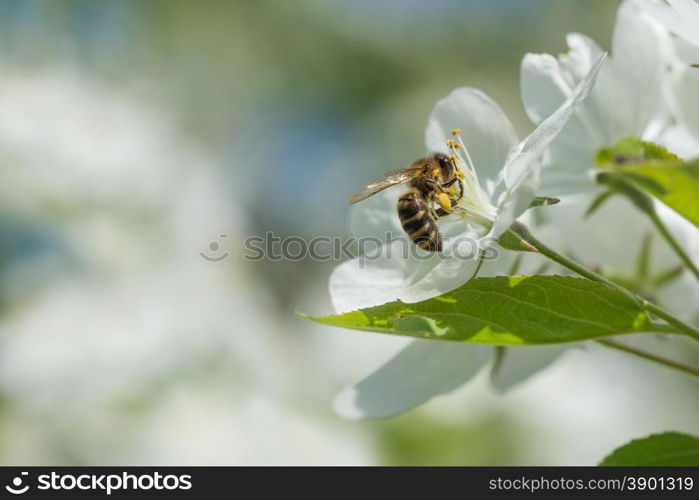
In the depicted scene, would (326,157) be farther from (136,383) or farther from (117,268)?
(136,383)

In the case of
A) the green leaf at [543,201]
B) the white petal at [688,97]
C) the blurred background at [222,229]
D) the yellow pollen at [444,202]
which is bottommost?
the green leaf at [543,201]

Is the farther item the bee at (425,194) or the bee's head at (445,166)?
the bee's head at (445,166)

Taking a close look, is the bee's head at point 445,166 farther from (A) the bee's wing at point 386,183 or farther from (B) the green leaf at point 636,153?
(B) the green leaf at point 636,153

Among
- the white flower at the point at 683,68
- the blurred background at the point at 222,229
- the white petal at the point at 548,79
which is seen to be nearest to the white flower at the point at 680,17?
the white flower at the point at 683,68

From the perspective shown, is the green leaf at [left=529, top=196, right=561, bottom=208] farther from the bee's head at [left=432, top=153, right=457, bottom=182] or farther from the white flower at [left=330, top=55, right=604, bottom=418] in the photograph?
the bee's head at [left=432, top=153, right=457, bottom=182]

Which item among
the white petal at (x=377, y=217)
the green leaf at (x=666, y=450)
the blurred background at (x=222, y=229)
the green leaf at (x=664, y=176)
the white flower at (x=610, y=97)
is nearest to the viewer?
the green leaf at (x=664, y=176)

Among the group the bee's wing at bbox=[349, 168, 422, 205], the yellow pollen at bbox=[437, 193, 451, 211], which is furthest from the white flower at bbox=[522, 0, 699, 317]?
the bee's wing at bbox=[349, 168, 422, 205]

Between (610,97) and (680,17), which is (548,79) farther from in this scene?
(680,17)

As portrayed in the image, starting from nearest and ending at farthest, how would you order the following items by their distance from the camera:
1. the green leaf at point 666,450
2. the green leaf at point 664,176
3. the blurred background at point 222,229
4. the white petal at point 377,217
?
the green leaf at point 664,176
the green leaf at point 666,450
the white petal at point 377,217
the blurred background at point 222,229
